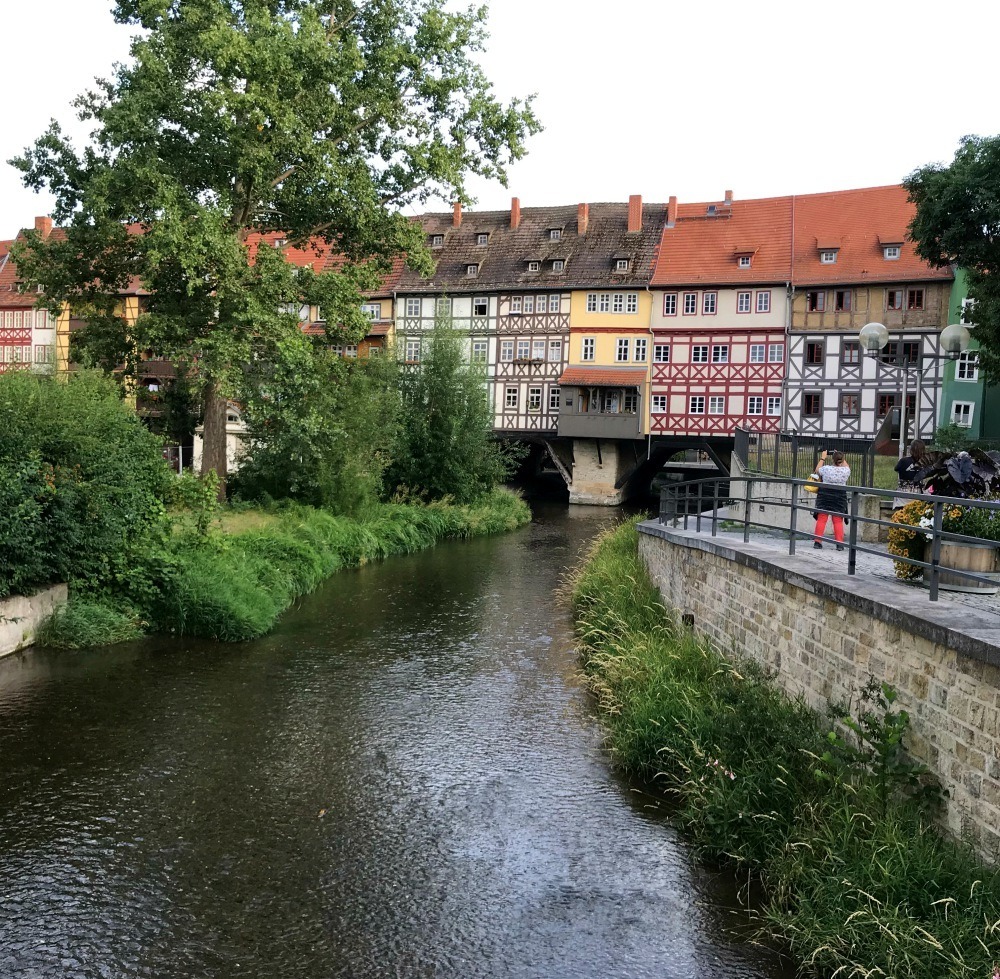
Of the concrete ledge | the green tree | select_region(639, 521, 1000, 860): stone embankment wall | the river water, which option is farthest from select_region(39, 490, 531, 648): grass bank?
the green tree

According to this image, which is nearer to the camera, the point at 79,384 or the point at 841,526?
the point at 841,526

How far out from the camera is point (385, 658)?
13.2m

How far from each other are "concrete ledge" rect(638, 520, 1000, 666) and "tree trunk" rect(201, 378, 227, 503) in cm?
1440

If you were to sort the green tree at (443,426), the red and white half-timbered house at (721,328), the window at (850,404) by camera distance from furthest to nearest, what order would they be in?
the red and white half-timbered house at (721,328) → the window at (850,404) → the green tree at (443,426)

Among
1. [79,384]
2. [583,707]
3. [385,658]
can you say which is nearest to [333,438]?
[79,384]

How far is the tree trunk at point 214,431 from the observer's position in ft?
71.5

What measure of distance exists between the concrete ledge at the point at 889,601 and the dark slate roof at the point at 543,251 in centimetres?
2969

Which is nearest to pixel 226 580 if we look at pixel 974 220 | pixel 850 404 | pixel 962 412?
pixel 974 220

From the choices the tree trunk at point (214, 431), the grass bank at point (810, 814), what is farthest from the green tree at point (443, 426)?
the grass bank at point (810, 814)

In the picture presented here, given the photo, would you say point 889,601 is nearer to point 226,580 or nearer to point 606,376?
point 226,580

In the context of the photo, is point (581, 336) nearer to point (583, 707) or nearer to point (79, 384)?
point (79, 384)

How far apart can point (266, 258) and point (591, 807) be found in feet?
49.4

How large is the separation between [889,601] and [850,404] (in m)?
30.6

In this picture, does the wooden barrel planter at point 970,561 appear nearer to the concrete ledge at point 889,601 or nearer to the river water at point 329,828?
the concrete ledge at point 889,601
